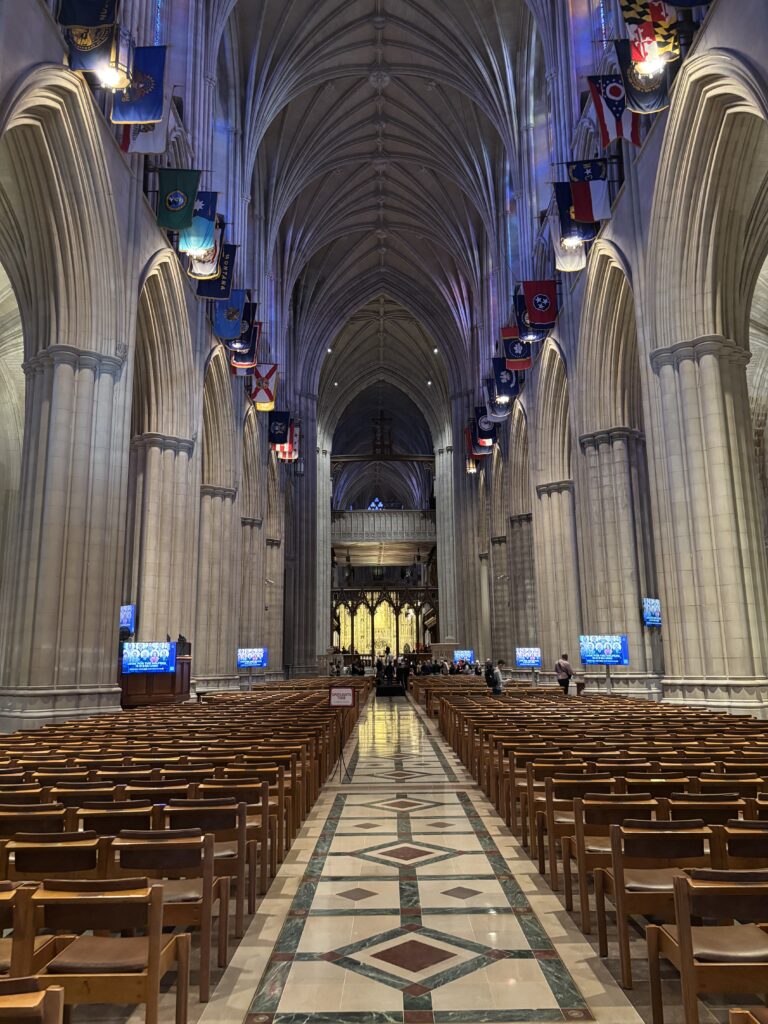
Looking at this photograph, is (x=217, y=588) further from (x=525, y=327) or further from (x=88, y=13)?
(x=88, y=13)

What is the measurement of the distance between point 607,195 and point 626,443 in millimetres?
5554

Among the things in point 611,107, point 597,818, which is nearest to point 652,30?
point 611,107

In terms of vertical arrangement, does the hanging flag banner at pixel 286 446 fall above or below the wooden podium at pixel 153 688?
above

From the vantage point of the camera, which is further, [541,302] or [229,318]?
[229,318]

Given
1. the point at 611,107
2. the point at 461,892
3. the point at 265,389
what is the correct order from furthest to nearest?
1. the point at 265,389
2. the point at 611,107
3. the point at 461,892

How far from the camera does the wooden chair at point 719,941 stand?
2555mm

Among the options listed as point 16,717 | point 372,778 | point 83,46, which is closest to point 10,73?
point 83,46

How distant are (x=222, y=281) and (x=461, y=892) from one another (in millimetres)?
16247

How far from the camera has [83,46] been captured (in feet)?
35.1

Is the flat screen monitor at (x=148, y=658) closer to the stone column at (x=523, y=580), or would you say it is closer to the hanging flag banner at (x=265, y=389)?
the hanging flag banner at (x=265, y=389)

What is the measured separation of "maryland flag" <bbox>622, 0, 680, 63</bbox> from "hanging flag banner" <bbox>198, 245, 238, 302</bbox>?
1028 centimetres

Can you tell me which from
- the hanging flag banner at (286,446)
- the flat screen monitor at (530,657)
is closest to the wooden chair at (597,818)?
the flat screen monitor at (530,657)

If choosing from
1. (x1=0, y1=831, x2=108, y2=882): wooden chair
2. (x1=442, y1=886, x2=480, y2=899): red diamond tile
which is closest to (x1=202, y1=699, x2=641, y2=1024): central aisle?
(x1=442, y1=886, x2=480, y2=899): red diamond tile

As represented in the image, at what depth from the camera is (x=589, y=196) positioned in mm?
15156
